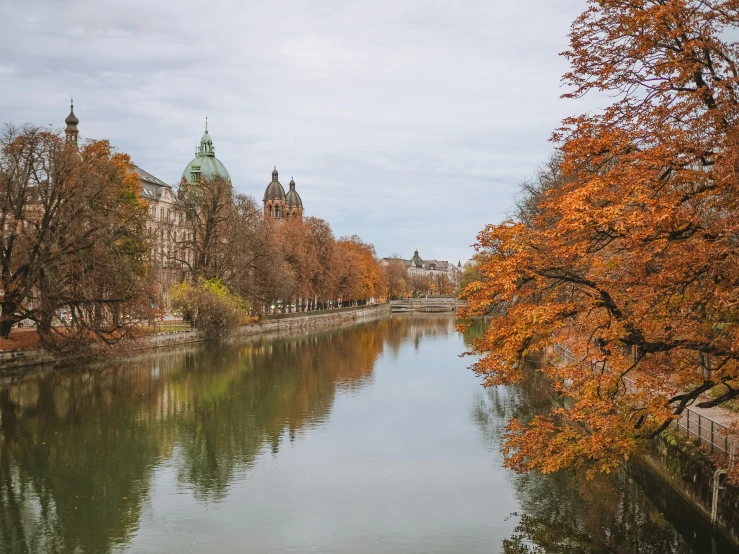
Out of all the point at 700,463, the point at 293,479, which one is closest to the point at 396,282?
the point at 293,479

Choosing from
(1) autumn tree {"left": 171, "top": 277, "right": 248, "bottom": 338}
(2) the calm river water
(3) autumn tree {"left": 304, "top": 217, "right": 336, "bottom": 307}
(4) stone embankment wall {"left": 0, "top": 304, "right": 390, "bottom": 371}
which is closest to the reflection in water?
(2) the calm river water

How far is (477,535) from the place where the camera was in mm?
15516

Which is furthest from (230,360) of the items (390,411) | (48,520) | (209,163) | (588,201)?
(209,163)

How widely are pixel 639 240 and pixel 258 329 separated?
188 feet

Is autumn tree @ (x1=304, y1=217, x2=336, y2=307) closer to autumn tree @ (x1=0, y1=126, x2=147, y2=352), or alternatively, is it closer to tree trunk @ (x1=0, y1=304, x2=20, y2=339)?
A: autumn tree @ (x1=0, y1=126, x2=147, y2=352)

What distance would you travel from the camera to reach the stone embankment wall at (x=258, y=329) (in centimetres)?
3721

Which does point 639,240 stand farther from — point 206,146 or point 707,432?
point 206,146

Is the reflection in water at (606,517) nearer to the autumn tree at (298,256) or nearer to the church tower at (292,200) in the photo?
the autumn tree at (298,256)

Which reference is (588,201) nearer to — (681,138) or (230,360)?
(681,138)

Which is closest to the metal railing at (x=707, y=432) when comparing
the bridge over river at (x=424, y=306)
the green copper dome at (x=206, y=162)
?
the green copper dome at (x=206, y=162)

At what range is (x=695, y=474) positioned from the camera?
15.3 meters

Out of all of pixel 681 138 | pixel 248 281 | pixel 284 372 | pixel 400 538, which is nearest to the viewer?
pixel 681 138

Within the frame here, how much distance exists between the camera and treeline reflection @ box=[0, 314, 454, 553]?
16359mm

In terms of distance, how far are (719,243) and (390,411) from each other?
2010cm
